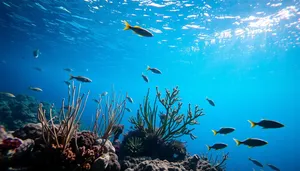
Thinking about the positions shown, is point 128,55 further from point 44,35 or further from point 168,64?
point 44,35

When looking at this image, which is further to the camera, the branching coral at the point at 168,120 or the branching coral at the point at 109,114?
the branching coral at the point at 168,120

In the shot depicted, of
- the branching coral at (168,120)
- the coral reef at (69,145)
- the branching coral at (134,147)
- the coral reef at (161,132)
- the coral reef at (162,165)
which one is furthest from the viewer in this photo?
the branching coral at (168,120)

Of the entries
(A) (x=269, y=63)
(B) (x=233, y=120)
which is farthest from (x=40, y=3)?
(B) (x=233, y=120)

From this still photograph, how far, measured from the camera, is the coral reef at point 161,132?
660 cm

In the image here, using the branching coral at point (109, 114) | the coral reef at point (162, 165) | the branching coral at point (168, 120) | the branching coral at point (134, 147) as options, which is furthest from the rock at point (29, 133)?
the branching coral at point (168, 120)

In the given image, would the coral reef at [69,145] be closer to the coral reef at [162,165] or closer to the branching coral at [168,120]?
the coral reef at [162,165]

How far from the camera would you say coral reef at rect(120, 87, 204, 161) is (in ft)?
21.6

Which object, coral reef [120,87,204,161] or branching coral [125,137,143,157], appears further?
coral reef [120,87,204,161]

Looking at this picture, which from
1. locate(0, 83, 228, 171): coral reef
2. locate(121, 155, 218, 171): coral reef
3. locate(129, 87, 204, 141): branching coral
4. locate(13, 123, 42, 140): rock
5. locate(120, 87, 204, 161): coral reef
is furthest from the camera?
locate(129, 87, 204, 141): branching coral

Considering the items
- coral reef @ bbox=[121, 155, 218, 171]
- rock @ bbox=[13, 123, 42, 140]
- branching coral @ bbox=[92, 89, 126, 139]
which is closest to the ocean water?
coral reef @ bbox=[121, 155, 218, 171]

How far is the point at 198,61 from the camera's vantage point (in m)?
33.0

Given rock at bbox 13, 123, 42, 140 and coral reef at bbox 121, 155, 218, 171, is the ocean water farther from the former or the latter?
rock at bbox 13, 123, 42, 140

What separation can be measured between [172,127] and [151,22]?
1386 centimetres

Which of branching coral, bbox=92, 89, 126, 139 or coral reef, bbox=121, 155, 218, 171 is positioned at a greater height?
branching coral, bbox=92, 89, 126, 139
